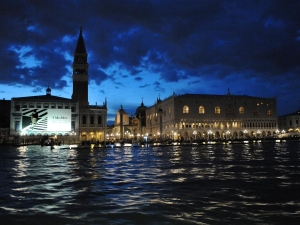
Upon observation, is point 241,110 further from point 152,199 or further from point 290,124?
point 152,199

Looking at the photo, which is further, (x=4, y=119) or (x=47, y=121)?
(x=4, y=119)

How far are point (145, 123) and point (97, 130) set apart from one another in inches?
1491

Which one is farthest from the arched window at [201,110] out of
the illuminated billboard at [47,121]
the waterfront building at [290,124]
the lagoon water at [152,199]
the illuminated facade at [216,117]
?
the lagoon water at [152,199]

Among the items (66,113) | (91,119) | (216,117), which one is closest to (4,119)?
(66,113)

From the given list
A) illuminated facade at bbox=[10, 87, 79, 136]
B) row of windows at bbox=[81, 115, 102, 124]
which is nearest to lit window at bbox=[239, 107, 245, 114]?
row of windows at bbox=[81, 115, 102, 124]

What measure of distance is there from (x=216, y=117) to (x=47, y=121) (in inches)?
1722

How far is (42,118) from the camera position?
68.4 metres

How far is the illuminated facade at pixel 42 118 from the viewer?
67.7m

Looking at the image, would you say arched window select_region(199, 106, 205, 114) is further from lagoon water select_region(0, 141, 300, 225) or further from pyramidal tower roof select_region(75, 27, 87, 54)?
lagoon water select_region(0, 141, 300, 225)

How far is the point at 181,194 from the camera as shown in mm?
9703

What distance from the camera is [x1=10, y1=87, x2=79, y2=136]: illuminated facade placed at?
67688mm

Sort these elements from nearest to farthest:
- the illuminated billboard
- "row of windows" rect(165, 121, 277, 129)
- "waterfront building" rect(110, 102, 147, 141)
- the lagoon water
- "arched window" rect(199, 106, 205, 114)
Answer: the lagoon water → the illuminated billboard → "row of windows" rect(165, 121, 277, 129) → "arched window" rect(199, 106, 205, 114) → "waterfront building" rect(110, 102, 147, 141)

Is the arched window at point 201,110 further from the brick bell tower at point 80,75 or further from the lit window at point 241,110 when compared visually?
the brick bell tower at point 80,75

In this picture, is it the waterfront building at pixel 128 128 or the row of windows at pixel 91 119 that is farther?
the waterfront building at pixel 128 128
